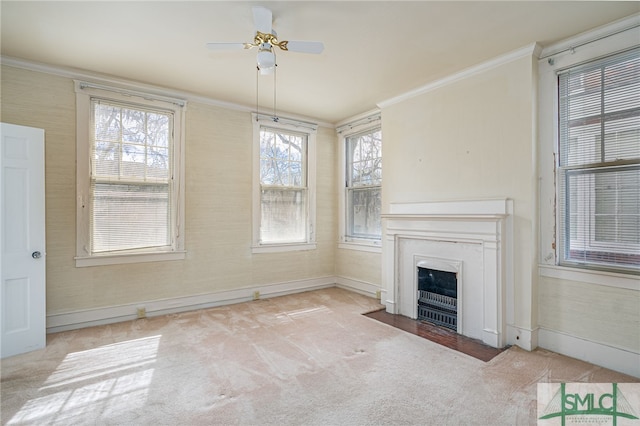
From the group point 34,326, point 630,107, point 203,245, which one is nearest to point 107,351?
point 34,326

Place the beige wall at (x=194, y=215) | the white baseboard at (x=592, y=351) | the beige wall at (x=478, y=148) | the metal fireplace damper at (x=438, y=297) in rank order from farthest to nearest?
the metal fireplace damper at (x=438, y=297), the beige wall at (x=194, y=215), the beige wall at (x=478, y=148), the white baseboard at (x=592, y=351)

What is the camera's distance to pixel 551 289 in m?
2.97

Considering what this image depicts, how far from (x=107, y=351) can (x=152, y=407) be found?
1.22 metres

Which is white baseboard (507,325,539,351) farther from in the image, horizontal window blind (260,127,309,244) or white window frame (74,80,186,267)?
white window frame (74,80,186,267)

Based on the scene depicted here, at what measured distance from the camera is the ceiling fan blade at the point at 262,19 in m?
2.35

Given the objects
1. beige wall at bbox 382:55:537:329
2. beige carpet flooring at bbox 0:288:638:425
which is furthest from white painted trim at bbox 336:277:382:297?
beige wall at bbox 382:55:537:329

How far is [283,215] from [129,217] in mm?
2125

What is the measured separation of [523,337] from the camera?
2988 mm

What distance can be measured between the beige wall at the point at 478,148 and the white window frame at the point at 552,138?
0.37 feet

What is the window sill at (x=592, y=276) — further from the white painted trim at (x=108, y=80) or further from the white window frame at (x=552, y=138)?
the white painted trim at (x=108, y=80)

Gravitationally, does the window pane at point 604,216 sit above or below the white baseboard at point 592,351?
above

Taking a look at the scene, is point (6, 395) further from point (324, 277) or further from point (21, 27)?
point (324, 277)

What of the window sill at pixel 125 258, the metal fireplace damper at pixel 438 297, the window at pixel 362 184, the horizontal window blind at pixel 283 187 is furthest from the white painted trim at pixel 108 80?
the metal fireplace damper at pixel 438 297

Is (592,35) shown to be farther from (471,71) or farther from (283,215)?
(283,215)
